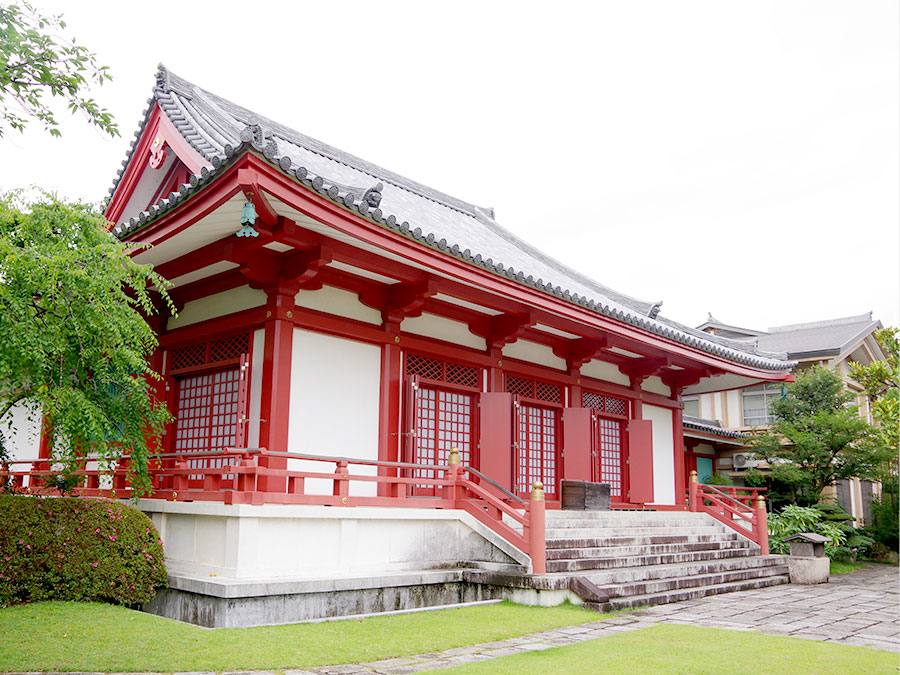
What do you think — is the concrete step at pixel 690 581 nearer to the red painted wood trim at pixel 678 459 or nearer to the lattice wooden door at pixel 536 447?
the lattice wooden door at pixel 536 447

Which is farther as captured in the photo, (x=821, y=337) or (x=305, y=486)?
(x=821, y=337)

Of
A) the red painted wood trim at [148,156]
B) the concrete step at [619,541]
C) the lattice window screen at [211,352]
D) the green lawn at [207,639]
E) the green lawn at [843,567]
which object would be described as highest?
the red painted wood trim at [148,156]

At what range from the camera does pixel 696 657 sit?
6.88 metres

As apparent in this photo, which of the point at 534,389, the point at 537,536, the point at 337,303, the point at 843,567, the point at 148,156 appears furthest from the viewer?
the point at 843,567

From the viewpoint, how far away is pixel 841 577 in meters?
16.1

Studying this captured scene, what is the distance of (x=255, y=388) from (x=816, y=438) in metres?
15.6

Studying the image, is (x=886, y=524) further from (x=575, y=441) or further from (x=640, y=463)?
(x=575, y=441)

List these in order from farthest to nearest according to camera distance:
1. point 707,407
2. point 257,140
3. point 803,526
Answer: point 707,407
point 803,526
point 257,140

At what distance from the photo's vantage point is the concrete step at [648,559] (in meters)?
10.4

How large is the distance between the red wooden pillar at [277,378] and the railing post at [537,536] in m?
3.12

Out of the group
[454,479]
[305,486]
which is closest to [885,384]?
[454,479]

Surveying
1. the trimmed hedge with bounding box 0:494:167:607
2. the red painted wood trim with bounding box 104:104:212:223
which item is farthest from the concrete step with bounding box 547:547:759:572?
the red painted wood trim with bounding box 104:104:212:223

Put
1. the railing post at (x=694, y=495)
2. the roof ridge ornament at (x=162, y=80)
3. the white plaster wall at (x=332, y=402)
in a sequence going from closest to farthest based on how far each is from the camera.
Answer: the white plaster wall at (x=332, y=402)
the roof ridge ornament at (x=162, y=80)
the railing post at (x=694, y=495)

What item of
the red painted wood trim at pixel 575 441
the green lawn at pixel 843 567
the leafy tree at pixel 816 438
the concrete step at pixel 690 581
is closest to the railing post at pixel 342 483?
the concrete step at pixel 690 581
